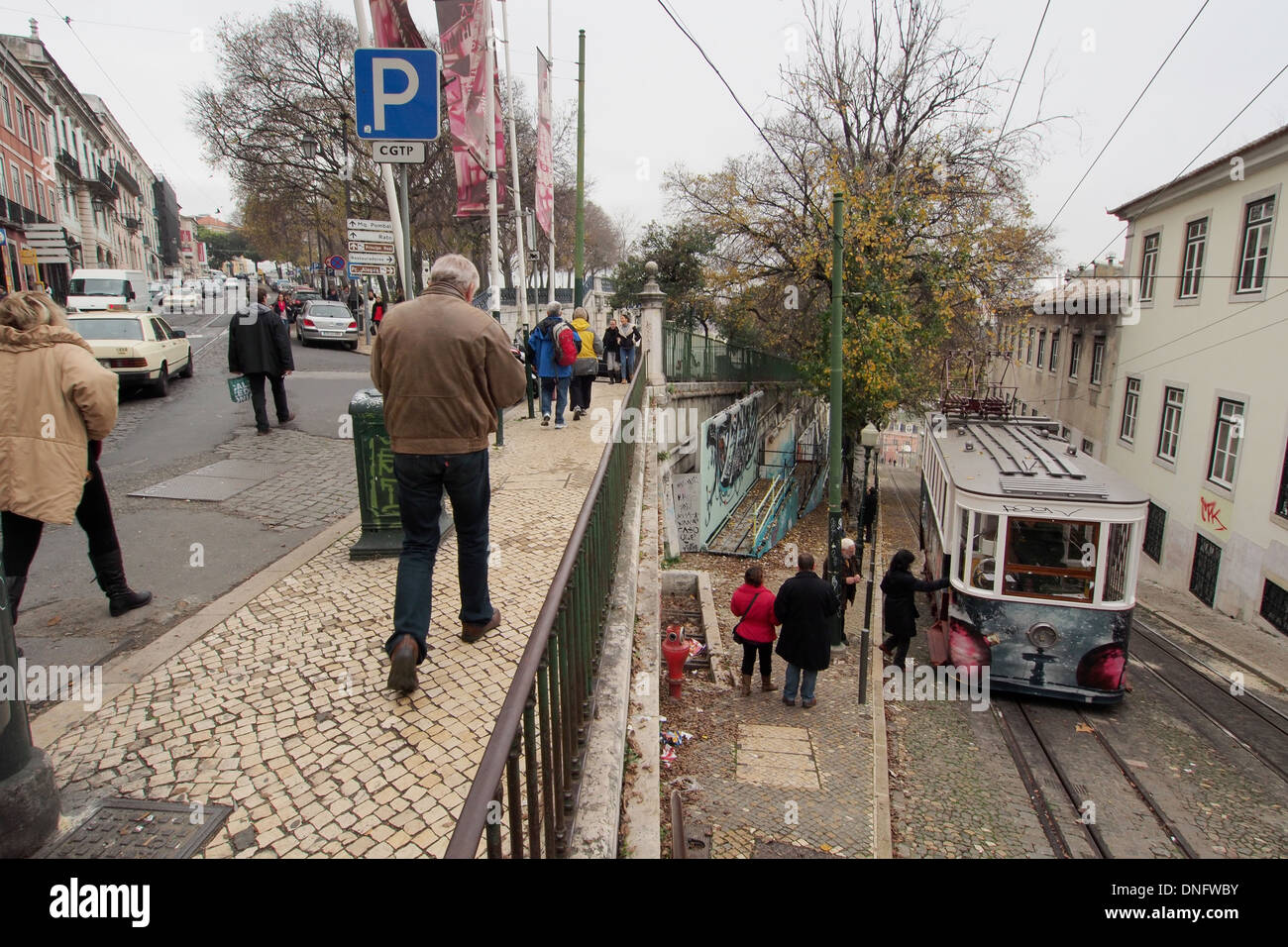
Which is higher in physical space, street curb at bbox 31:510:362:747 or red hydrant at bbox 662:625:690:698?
street curb at bbox 31:510:362:747

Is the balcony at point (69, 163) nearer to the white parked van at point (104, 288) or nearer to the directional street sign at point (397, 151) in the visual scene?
the white parked van at point (104, 288)

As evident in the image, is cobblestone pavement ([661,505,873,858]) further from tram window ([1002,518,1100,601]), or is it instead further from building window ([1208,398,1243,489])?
building window ([1208,398,1243,489])

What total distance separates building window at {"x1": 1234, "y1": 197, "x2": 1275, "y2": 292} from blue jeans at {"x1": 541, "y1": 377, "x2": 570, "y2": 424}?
1414 cm

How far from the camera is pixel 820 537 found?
20875 millimetres

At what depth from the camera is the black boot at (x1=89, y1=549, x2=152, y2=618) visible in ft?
14.7

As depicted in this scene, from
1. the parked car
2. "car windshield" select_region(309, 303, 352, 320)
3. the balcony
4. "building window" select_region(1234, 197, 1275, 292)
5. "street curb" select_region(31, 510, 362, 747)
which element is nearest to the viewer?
"street curb" select_region(31, 510, 362, 747)

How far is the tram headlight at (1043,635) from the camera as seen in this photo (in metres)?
9.01

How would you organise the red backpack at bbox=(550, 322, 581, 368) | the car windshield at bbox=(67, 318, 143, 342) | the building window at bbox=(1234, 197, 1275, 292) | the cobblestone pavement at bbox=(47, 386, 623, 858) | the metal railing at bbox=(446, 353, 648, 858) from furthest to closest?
the building window at bbox=(1234, 197, 1275, 292), the car windshield at bbox=(67, 318, 143, 342), the red backpack at bbox=(550, 322, 581, 368), the cobblestone pavement at bbox=(47, 386, 623, 858), the metal railing at bbox=(446, 353, 648, 858)

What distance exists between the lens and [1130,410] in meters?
21.3

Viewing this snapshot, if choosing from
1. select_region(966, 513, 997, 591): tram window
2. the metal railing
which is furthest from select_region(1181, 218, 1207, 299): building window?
the metal railing

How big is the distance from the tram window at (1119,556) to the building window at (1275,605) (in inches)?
297

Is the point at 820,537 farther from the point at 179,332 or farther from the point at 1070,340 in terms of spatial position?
the point at 179,332

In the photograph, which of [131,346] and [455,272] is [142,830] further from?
[131,346]

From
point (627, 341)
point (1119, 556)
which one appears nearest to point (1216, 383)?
point (1119, 556)
